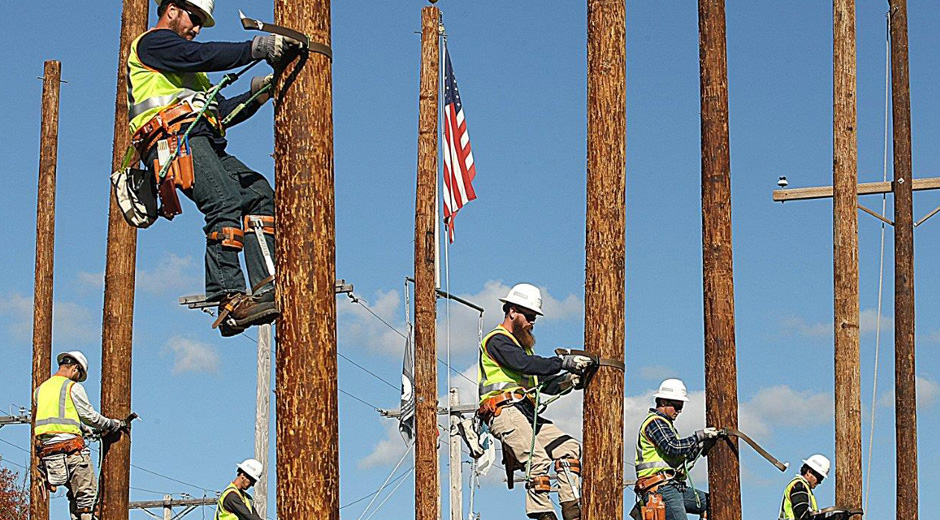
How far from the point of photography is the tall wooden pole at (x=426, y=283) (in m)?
14.6

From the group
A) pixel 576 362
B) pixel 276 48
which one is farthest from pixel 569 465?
pixel 276 48

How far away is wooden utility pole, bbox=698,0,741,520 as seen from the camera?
1055 centimetres

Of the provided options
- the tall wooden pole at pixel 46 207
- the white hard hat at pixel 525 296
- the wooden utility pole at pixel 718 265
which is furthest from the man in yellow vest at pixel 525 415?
the tall wooden pole at pixel 46 207

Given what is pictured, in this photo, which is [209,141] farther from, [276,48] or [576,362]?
[576,362]

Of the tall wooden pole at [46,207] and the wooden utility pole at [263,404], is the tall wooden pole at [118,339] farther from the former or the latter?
the wooden utility pole at [263,404]

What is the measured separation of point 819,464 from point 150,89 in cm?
852

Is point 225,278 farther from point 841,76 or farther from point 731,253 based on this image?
point 841,76

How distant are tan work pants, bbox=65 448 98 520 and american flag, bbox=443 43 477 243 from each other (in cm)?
534

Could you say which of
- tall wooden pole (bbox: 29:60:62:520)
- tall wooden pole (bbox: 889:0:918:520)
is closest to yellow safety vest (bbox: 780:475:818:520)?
tall wooden pole (bbox: 889:0:918:520)

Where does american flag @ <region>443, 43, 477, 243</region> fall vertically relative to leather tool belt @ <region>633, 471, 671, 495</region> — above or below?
above

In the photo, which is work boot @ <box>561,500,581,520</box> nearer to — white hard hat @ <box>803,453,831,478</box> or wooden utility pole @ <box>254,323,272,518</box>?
white hard hat @ <box>803,453,831,478</box>

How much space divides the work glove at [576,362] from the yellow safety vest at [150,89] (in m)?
2.87

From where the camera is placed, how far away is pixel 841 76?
14.4 metres

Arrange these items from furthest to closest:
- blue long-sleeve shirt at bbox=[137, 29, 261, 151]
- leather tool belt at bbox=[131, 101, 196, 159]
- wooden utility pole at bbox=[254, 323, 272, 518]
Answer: wooden utility pole at bbox=[254, 323, 272, 518] → leather tool belt at bbox=[131, 101, 196, 159] → blue long-sleeve shirt at bbox=[137, 29, 261, 151]
